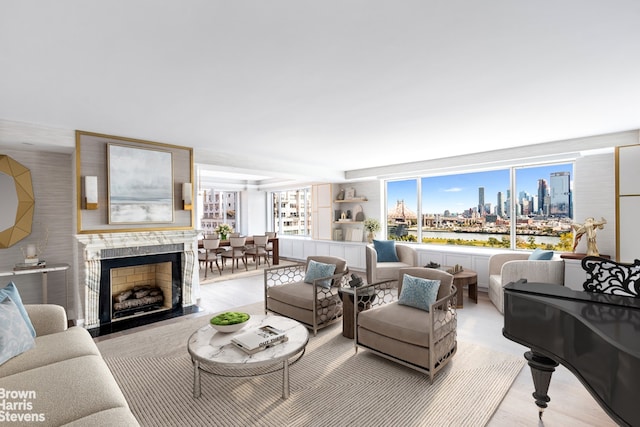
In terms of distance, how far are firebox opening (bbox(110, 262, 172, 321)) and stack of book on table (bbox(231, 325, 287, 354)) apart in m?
2.72

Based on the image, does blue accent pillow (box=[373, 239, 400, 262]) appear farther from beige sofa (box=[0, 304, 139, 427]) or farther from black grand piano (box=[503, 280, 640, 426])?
beige sofa (box=[0, 304, 139, 427])

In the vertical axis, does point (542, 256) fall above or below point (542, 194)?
below

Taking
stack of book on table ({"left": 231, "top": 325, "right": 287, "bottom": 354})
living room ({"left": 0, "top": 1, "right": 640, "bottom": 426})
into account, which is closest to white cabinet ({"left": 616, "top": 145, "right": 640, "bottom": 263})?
living room ({"left": 0, "top": 1, "right": 640, "bottom": 426})

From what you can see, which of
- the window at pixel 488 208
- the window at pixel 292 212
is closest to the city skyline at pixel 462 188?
the window at pixel 488 208

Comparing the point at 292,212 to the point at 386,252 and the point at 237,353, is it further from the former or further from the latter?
the point at 237,353

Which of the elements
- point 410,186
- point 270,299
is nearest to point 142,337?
point 270,299

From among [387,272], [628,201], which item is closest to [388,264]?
[387,272]

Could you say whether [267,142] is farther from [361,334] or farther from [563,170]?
[563,170]

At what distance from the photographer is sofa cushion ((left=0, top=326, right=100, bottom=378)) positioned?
77.9 inches

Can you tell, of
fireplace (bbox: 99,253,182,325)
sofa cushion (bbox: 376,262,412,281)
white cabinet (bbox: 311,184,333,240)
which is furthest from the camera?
white cabinet (bbox: 311,184,333,240)

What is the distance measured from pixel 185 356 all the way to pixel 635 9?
4.28m

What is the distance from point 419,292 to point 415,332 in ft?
1.86

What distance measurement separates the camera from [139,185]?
4293mm

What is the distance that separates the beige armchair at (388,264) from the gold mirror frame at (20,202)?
515 centimetres
